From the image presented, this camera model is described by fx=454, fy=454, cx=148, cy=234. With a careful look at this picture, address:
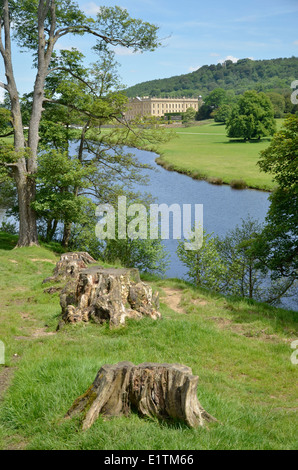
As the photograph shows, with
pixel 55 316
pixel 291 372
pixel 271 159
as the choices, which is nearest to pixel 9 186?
pixel 271 159

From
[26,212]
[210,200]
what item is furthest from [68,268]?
[210,200]

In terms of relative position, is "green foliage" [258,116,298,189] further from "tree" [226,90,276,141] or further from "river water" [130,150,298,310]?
"tree" [226,90,276,141]

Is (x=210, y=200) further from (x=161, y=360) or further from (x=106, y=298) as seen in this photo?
(x=161, y=360)

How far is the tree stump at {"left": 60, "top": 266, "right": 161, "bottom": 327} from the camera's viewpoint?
8609 millimetres

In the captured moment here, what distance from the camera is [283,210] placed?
14.9 m

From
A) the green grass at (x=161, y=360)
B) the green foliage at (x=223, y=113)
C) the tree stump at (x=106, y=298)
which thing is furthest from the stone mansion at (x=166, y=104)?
the tree stump at (x=106, y=298)

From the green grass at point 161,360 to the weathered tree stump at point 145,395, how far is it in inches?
4.9

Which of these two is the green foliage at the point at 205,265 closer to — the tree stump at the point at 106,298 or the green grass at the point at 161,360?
the green grass at the point at 161,360

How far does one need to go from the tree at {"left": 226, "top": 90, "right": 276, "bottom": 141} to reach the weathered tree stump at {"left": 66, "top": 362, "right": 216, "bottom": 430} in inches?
3166

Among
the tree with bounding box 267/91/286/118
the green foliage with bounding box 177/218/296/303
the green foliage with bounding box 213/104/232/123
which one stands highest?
the green foliage with bounding box 213/104/232/123

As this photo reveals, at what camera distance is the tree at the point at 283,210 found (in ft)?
46.9

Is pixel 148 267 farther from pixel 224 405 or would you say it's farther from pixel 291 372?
pixel 224 405

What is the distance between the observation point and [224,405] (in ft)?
17.3

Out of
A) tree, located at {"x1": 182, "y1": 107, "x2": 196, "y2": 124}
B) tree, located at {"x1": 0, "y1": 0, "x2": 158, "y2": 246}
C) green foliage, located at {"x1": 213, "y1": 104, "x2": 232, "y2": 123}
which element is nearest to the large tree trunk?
tree, located at {"x1": 0, "y1": 0, "x2": 158, "y2": 246}
